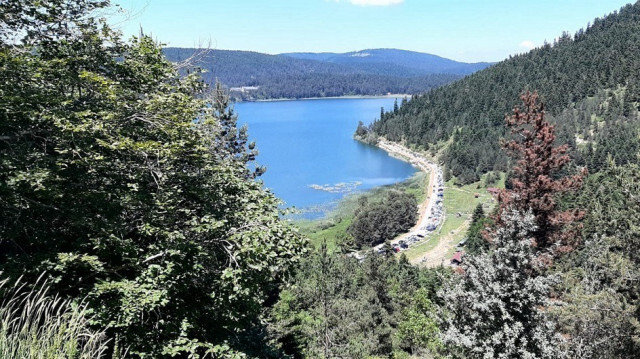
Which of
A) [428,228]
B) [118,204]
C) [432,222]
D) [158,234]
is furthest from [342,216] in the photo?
[118,204]

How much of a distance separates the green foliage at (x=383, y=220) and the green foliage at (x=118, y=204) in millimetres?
56246

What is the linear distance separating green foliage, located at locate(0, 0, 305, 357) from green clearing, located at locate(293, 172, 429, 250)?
40487mm

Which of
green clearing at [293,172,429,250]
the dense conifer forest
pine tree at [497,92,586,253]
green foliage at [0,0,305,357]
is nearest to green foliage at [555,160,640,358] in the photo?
the dense conifer forest

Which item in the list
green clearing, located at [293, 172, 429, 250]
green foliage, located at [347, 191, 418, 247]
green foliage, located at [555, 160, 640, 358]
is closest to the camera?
green foliage, located at [555, 160, 640, 358]

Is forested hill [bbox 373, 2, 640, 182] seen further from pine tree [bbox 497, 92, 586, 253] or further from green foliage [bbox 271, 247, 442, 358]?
pine tree [bbox 497, 92, 586, 253]

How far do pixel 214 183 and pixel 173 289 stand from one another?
2709 mm

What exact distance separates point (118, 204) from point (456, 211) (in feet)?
254

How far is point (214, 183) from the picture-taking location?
934 centimetres

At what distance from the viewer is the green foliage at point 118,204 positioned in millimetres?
6555

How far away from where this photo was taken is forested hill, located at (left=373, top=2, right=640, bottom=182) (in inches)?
3984

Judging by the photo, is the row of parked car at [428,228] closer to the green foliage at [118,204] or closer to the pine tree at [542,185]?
the pine tree at [542,185]

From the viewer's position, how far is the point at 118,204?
736 centimetres

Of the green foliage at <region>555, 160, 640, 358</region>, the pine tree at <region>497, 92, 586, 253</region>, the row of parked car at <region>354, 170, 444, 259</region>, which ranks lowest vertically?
the row of parked car at <region>354, 170, 444, 259</region>

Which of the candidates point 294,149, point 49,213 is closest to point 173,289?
point 49,213
